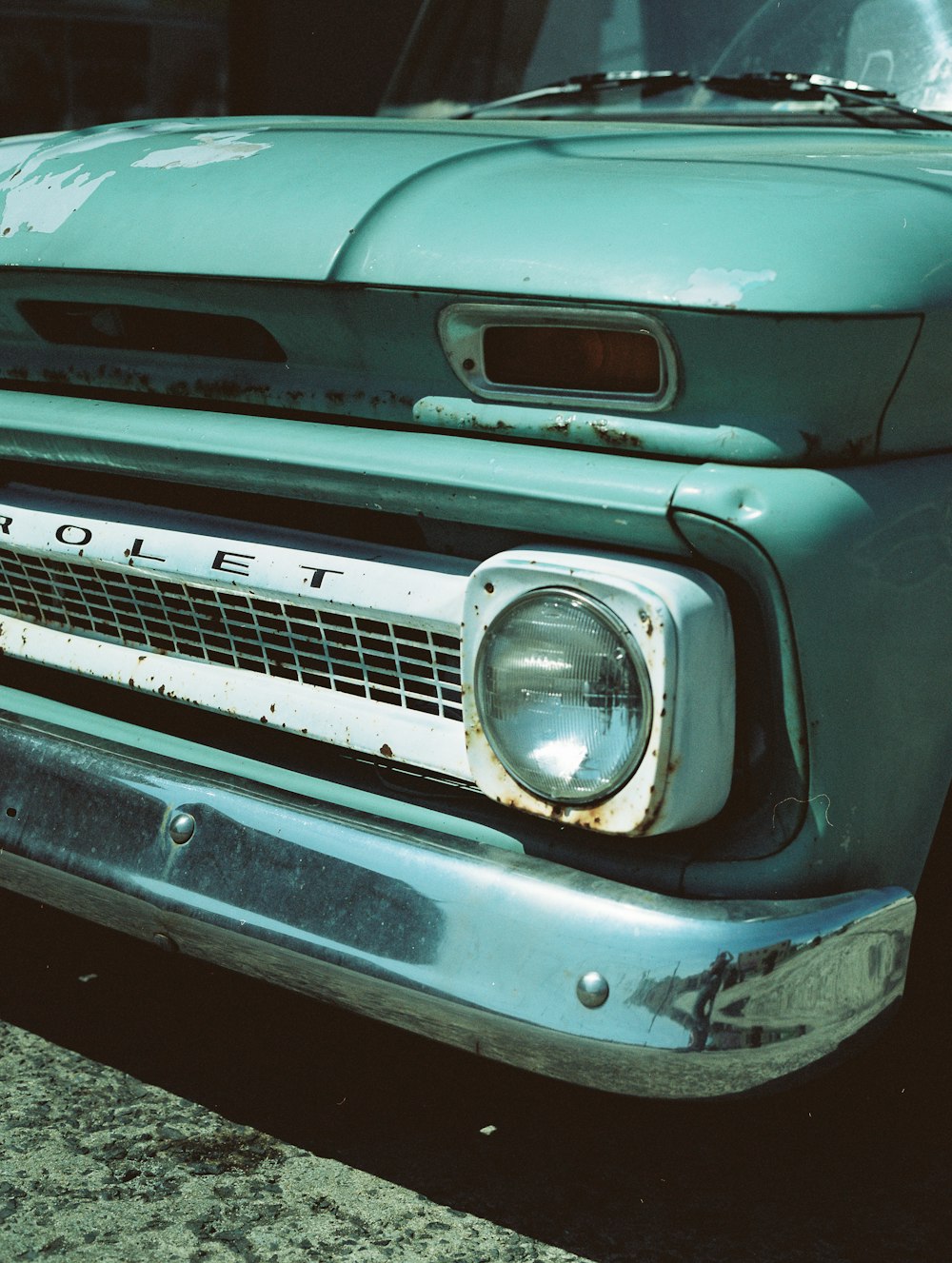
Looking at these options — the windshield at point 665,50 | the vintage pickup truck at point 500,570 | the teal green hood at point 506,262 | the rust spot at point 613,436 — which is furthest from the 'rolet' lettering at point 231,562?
the windshield at point 665,50

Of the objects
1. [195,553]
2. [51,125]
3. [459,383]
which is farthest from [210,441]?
[51,125]

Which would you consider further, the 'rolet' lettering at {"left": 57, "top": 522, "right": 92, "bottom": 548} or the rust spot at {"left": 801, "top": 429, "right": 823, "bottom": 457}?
the 'rolet' lettering at {"left": 57, "top": 522, "right": 92, "bottom": 548}

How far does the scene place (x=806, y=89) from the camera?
258cm

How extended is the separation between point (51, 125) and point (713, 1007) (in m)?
7.08

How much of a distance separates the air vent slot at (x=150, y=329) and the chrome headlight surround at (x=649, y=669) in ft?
1.55

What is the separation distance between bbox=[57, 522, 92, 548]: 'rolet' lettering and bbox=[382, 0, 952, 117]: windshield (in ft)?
4.45

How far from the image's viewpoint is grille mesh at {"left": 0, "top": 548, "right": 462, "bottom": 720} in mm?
1808

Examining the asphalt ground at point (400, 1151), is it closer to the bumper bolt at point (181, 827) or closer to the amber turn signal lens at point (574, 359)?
the bumper bolt at point (181, 827)

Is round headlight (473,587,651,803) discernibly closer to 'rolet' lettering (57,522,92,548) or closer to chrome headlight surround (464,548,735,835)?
chrome headlight surround (464,548,735,835)

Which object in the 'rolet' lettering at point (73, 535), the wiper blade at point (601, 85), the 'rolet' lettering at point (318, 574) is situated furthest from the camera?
the wiper blade at point (601, 85)

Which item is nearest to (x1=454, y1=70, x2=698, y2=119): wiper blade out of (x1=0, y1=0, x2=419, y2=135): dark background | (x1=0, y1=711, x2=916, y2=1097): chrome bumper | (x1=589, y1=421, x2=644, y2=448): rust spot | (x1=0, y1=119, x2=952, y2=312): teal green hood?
(x1=0, y1=119, x2=952, y2=312): teal green hood

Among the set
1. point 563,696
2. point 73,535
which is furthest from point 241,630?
point 563,696

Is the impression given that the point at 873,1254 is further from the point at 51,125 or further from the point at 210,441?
the point at 51,125

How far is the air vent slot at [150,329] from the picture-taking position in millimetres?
1889
